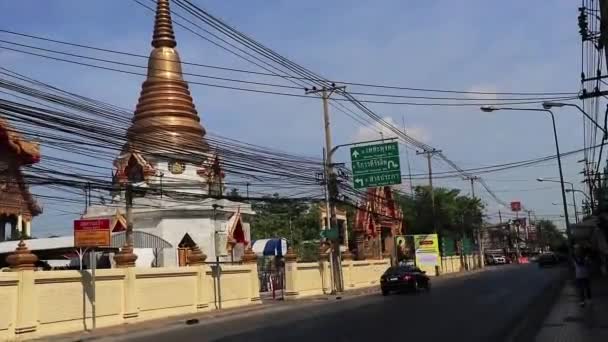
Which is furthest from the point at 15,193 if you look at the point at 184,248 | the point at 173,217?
the point at 184,248

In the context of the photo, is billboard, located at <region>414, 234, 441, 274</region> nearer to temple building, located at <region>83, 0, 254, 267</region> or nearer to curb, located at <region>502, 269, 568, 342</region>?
temple building, located at <region>83, 0, 254, 267</region>

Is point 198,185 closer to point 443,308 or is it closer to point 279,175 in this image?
point 279,175

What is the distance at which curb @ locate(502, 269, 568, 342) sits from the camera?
13516 millimetres

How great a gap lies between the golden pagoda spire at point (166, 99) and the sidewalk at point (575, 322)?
23.8m

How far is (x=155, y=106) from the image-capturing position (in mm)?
40719

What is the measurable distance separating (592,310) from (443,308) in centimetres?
446

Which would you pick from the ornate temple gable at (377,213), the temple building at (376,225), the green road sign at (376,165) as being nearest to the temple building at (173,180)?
the green road sign at (376,165)

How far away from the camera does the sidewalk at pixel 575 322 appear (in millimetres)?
12883

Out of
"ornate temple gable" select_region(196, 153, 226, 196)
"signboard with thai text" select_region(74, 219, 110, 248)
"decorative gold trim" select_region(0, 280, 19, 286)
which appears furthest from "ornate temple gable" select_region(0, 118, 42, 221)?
"decorative gold trim" select_region(0, 280, 19, 286)

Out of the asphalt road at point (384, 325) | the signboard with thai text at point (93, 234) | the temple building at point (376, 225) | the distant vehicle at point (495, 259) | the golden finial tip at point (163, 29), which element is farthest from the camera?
the distant vehicle at point (495, 259)

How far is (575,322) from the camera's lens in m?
15.4

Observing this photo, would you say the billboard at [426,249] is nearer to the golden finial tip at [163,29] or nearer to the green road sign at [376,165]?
the green road sign at [376,165]

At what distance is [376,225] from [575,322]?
37.2 meters

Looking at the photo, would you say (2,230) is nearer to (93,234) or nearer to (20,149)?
(20,149)
